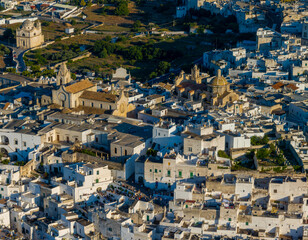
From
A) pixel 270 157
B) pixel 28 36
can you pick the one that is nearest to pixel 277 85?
pixel 270 157

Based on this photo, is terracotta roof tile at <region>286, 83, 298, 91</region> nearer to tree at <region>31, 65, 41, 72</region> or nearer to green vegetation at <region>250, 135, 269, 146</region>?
green vegetation at <region>250, 135, 269, 146</region>

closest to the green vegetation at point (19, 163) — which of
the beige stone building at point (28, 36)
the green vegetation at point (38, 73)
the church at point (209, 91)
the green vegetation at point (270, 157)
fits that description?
the church at point (209, 91)

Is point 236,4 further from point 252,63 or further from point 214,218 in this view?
point 214,218

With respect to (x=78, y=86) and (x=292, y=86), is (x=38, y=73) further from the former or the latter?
(x=292, y=86)

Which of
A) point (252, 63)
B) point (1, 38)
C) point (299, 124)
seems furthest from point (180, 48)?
point (299, 124)

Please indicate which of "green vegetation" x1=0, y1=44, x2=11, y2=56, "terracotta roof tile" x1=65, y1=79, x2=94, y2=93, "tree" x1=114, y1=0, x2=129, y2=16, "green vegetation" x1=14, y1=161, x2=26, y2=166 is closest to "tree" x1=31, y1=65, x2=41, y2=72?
"green vegetation" x1=0, y1=44, x2=11, y2=56

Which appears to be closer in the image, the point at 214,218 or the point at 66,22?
the point at 214,218

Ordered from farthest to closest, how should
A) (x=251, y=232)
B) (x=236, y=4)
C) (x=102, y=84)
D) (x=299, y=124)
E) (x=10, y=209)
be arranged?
(x=236, y=4), (x=102, y=84), (x=299, y=124), (x=10, y=209), (x=251, y=232)
